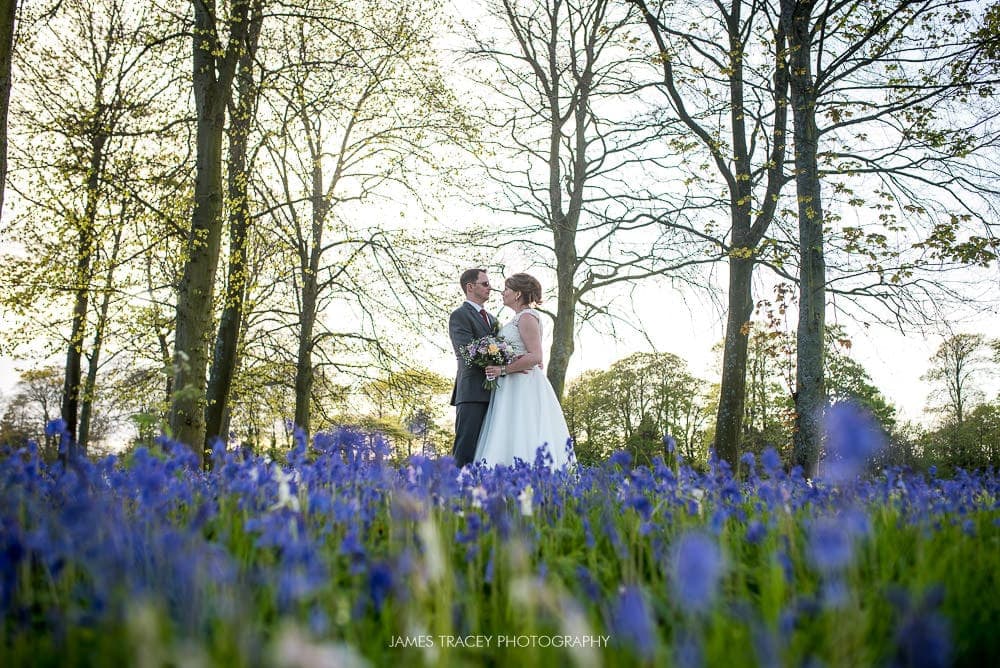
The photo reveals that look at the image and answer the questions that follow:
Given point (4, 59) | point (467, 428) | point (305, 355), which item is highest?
point (4, 59)

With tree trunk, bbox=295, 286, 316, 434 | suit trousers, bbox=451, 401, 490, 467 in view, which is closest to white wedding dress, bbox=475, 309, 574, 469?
suit trousers, bbox=451, 401, 490, 467

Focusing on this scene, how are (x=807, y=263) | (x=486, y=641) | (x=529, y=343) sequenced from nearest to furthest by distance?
(x=486, y=641) < (x=529, y=343) < (x=807, y=263)

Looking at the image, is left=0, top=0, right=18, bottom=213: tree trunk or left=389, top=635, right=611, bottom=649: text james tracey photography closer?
left=389, top=635, right=611, bottom=649: text james tracey photography

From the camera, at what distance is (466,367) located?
8.09 metres

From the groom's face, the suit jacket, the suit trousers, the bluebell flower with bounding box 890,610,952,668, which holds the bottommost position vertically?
the bluebell flower with bounding box 890,610,952,668

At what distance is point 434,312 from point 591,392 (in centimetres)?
2461

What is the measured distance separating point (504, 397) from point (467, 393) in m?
0.47

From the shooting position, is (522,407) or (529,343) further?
(529,343)

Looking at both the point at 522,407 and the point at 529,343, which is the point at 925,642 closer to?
the point at 522,407

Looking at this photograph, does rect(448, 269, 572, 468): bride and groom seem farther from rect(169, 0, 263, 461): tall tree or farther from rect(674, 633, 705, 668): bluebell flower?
rect(674, 633, 705, 668): bluebell flower

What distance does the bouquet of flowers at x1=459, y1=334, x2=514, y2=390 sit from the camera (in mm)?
7727

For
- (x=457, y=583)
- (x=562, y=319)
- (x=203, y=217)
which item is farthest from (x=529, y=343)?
(x=562, y=319)

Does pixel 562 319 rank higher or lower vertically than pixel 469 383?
higher

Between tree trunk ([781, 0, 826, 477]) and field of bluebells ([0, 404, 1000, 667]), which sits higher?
tree trunk ([781, 0, 826, 477])
